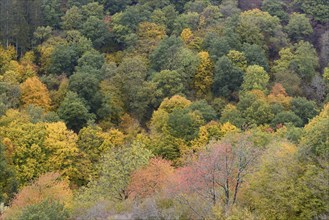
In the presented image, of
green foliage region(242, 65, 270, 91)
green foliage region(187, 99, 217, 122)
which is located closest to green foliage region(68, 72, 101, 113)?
green foliage region(187, 99, 217, 122)

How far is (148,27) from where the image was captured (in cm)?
6581

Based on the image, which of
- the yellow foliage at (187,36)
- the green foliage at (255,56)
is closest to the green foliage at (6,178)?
the yellow foliage at (187,36)

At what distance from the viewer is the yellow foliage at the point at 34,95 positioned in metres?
52.7

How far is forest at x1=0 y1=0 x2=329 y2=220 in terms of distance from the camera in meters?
26.1

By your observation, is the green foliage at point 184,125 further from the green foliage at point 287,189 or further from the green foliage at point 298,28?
the green foliage at point 298,28

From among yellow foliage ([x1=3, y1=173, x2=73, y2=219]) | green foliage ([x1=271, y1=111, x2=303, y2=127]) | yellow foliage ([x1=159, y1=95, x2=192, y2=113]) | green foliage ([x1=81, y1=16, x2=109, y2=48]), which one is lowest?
yellow foliage ([x1=3, y1=173, x2=73, y2=219])

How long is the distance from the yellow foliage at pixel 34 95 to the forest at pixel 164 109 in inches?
6.5

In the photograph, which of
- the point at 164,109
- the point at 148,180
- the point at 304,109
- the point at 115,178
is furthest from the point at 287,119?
the point at 115,178

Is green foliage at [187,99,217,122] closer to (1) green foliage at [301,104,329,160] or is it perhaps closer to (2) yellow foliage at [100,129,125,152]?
(2) yellow foliage at [100,129,125,152]

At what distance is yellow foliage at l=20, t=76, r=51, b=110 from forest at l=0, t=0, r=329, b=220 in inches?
6.5

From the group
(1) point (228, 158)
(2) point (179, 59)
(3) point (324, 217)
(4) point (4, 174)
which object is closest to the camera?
(3) point (324, 217)

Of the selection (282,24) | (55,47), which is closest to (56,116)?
(55,47)

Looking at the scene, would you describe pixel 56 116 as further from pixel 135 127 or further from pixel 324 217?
pixel 324 217

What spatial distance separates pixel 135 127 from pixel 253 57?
19418mm
